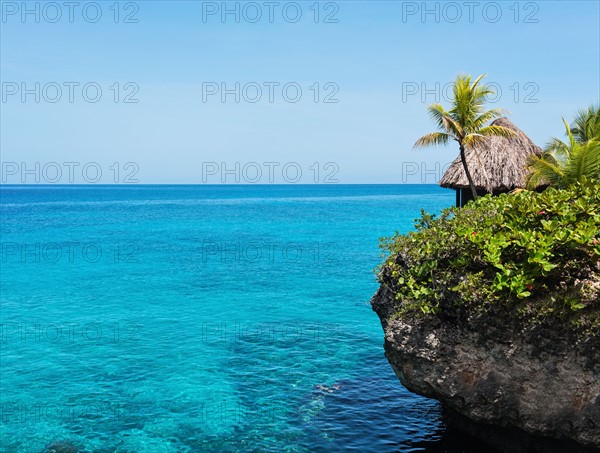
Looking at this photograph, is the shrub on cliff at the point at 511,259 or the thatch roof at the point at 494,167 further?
the thatch roof at the point at 494,167

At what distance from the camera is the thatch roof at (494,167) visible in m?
22.1

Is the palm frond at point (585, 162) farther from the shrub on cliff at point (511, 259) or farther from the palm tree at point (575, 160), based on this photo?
the shrub on cliff at point (511, 259)

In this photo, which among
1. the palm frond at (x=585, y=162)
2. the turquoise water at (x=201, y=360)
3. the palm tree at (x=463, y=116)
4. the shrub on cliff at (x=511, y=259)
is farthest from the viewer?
the palm tree at (x=463, y=116)

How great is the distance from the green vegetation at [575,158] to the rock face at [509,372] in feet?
13.7

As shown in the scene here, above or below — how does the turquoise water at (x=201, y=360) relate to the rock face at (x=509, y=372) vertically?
below

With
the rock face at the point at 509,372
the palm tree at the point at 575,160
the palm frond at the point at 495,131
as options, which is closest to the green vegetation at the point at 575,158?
the palm tree at the point at 575,160

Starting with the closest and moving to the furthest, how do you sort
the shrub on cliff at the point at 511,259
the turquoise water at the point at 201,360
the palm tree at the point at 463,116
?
1. the shrub on cliff at the point at 511,259
2. the turquoise water at the point at 201,360
3. the palm tree at the point at 463,116

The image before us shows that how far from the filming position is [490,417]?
8.72 metres

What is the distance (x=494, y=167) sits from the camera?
22453 mm

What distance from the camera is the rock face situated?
25.9ft

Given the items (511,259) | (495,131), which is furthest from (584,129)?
(511,259)

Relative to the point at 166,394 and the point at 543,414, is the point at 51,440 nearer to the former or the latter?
Answer: the point at 166,394

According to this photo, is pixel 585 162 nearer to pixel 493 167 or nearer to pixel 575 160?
pixel 575 160

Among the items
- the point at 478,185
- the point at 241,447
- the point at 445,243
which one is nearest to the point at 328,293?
the point at 478,185
